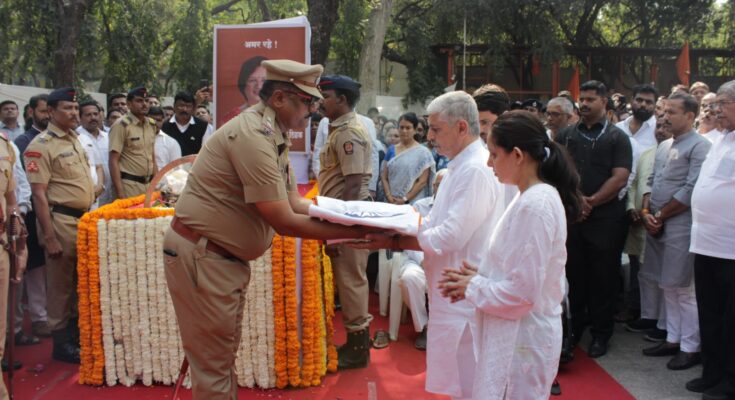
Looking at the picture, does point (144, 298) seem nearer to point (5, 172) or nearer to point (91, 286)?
point (91, 286)

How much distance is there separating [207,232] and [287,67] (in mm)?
842

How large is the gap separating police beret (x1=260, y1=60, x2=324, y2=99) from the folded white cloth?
1.80 ft

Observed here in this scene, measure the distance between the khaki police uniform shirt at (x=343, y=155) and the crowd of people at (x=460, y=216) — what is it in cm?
1

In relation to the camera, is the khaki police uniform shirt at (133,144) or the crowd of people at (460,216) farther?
the khaki police uniform shirt at (133,144)

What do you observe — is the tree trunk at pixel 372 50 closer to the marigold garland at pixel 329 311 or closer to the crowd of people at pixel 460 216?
the crowd of people at pixel 460 216

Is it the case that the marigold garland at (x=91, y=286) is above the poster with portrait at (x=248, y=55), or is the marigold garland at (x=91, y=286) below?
below


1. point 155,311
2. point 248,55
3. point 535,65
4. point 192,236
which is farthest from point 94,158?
point 535,65

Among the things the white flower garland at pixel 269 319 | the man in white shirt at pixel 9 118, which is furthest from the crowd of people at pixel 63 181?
the white flower garland at pixel 269 319

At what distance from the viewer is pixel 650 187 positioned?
5.75 m

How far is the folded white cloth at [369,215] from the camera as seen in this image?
305 cm

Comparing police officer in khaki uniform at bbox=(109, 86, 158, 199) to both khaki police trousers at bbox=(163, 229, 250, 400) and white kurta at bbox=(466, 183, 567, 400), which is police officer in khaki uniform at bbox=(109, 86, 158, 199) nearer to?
khaki police trousers at bbox=(163, 229, 250, 400)

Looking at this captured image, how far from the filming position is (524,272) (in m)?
2.41

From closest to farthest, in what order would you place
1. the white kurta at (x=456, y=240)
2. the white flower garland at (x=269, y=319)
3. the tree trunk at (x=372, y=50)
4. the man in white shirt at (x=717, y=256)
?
the white kurta at (x=456, y=240) < the man in white shirt at (x=717, y=256) < the white flower garland at (x=269, y=319) < the tree trunk at (x=372, y=50)

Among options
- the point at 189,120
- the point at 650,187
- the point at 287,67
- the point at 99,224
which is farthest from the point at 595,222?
the point at 189,120
